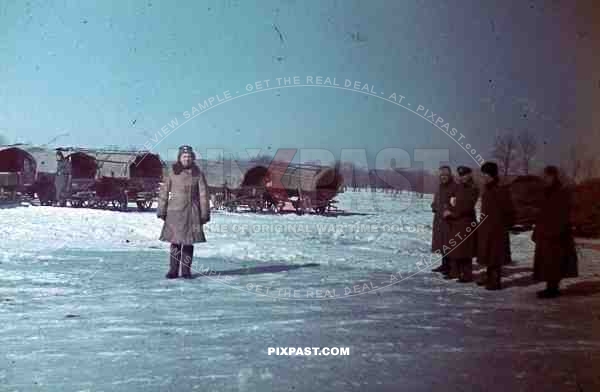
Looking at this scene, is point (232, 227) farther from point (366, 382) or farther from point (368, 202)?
point (366, 382)

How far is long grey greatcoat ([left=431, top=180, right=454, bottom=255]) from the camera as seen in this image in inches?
210

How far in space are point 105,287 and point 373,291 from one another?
2451mm

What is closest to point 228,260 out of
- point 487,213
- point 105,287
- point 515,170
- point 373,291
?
point 105,287

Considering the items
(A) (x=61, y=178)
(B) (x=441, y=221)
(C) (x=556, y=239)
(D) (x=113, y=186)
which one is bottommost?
(C) (x=556, y=239)

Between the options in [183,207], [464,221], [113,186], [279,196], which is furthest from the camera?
[113,186]

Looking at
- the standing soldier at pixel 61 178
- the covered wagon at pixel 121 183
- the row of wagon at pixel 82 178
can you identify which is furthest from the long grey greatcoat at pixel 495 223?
the standing soldier at pixel 61 178

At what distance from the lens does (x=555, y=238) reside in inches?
175

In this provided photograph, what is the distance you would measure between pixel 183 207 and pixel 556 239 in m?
3.59

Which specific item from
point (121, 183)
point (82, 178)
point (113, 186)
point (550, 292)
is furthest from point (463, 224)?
point (82, 178)

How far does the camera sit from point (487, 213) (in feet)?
16.0

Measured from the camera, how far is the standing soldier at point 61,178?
13.5m

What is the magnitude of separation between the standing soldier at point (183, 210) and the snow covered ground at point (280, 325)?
12.6 inches

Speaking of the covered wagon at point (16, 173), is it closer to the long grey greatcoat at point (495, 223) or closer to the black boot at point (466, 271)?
the black boot at point (466, 271)

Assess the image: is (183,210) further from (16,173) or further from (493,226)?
(16,173)
